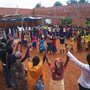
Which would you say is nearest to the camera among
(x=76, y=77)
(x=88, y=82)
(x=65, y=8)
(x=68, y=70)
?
(x=88, y=82)

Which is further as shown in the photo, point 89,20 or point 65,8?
point 65,8

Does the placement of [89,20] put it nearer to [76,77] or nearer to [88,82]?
[76,77]

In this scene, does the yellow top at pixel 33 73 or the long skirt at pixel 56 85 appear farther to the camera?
the yellow top at pixel 33 73

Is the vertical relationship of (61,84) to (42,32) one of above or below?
above

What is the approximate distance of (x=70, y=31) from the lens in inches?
953

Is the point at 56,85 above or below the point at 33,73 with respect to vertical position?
below

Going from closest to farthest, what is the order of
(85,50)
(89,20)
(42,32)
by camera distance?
(85,50) → (42,32) → (89,20)

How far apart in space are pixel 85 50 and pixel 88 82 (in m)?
12.0

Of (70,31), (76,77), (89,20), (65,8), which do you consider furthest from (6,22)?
(65,8)

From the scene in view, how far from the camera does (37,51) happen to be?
17703 mm

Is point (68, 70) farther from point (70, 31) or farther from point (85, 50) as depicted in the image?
point (70, 31)

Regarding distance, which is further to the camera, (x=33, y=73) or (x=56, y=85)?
(x=33, y=73)

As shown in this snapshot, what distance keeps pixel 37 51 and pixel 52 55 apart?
6.21 ft

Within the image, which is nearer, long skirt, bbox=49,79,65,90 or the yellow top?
A: long skirt, bbox=49,79,65,90
